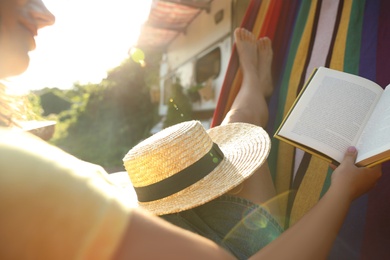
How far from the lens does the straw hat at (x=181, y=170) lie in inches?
40.3

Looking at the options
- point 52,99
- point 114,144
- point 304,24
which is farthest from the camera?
point 52,99

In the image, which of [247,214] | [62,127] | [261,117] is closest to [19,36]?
[247,214]

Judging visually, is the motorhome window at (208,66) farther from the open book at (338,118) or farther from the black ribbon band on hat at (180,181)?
the black ribbon band on hat at (180,181)

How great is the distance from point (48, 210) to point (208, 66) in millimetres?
5896

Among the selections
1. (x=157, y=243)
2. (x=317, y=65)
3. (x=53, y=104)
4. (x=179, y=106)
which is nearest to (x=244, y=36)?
(x=317, y=65)

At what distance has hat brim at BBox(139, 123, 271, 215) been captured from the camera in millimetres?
991

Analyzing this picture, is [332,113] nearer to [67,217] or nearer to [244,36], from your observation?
[67,217]

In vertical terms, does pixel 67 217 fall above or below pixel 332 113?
above

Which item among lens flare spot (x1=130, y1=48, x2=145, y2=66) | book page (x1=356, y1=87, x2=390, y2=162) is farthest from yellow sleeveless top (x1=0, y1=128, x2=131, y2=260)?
lens flare spot (x1=130, y1=48, x2=145, y2=66)

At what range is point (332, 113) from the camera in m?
1.05

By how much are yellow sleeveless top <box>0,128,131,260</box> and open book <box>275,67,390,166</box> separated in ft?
2.26

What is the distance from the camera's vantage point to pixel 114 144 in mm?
8555

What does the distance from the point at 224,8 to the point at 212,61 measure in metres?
1.12

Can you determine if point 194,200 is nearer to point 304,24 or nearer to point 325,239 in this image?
point 325,239
